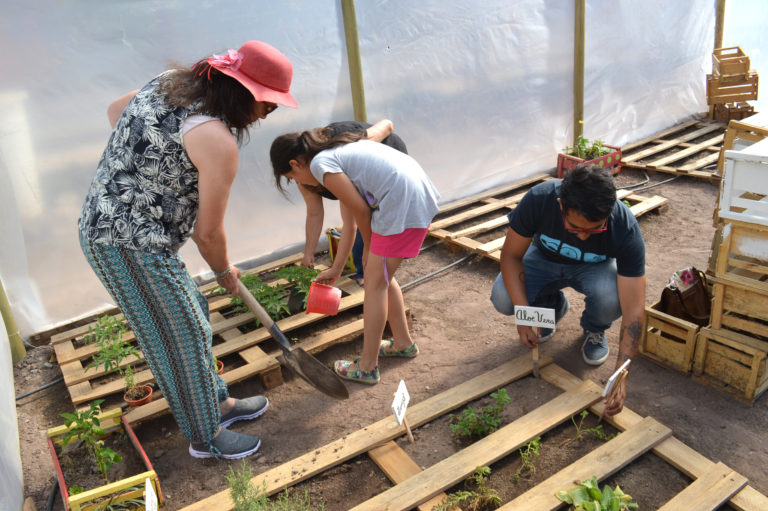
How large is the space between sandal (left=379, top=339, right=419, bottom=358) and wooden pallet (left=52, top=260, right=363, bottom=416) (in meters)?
0.25

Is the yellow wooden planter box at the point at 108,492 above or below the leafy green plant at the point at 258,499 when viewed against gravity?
above

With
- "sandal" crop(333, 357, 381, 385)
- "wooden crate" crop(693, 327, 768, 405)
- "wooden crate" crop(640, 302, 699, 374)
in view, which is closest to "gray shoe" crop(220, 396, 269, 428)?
"sandal" crop(333, 357, 381, 385)

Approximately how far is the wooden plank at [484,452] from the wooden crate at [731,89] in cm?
599

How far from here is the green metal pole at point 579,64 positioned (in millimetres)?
6164

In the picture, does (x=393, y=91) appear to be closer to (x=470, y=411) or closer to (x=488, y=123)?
(x=488, y=123)

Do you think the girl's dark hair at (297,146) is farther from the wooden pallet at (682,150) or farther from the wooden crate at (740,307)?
the wooden pallet at (682,150)

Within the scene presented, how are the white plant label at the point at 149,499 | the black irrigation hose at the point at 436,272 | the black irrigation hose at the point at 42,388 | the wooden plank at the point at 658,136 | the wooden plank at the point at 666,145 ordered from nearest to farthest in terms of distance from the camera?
1. the white plant label at the point at 149,499
2. the black irrigation hose at the point at 42,388
3. the black irrigation hose at the point at 436,272
4. the wooden plank at the point at 666,145
5. the wooden plank at the point at 658,136

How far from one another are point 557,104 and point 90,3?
452 centimetres

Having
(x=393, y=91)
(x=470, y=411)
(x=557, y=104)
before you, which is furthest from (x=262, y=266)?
(x=557, y=104)

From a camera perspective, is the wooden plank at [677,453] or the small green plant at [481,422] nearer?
the wooden plank at [677,453]

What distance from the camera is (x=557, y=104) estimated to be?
6363 millimetres

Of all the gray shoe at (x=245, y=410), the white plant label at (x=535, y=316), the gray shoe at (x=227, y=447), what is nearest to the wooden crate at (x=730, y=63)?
the white plant label at (x=535, y=316)

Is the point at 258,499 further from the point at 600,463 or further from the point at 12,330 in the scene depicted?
the point at 12,330

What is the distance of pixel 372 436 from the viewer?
279cm
